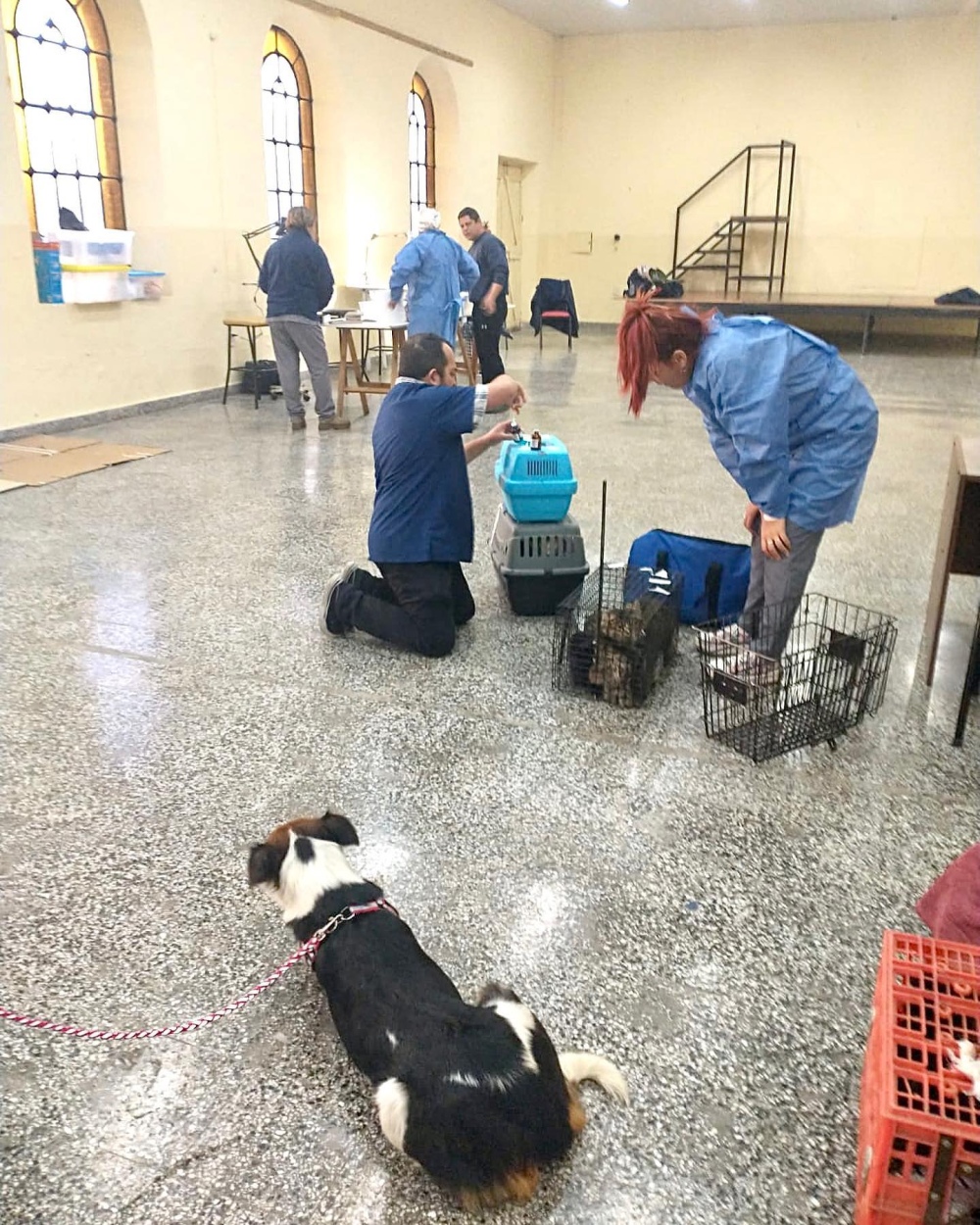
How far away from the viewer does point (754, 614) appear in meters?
2.83

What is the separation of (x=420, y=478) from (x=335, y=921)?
67.5 inches

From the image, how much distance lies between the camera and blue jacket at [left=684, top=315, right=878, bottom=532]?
234 cm

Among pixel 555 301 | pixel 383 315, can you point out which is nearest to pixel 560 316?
pixel 555 301

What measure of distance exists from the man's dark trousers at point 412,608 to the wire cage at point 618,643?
1.22ft

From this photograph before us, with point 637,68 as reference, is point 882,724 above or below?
below

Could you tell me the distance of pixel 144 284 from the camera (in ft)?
23.0

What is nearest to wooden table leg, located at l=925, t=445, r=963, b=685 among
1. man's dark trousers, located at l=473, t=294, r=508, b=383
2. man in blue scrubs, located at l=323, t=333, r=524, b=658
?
man in blue scrubs, located at l=323, t=333, r=524, b=658

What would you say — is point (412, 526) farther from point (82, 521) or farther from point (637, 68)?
point (637, 68)

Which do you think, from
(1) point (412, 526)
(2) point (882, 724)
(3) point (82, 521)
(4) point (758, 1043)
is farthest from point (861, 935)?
(3) point (82, 521)

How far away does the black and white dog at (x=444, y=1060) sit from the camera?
1256 millimetres

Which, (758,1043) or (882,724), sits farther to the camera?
(882,724)

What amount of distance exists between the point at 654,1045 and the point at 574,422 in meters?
5.78

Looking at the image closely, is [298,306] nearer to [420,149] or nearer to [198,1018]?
[198,1018]

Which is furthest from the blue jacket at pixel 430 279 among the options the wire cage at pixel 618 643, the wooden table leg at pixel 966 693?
the wooden table leg at pixel 966 693
